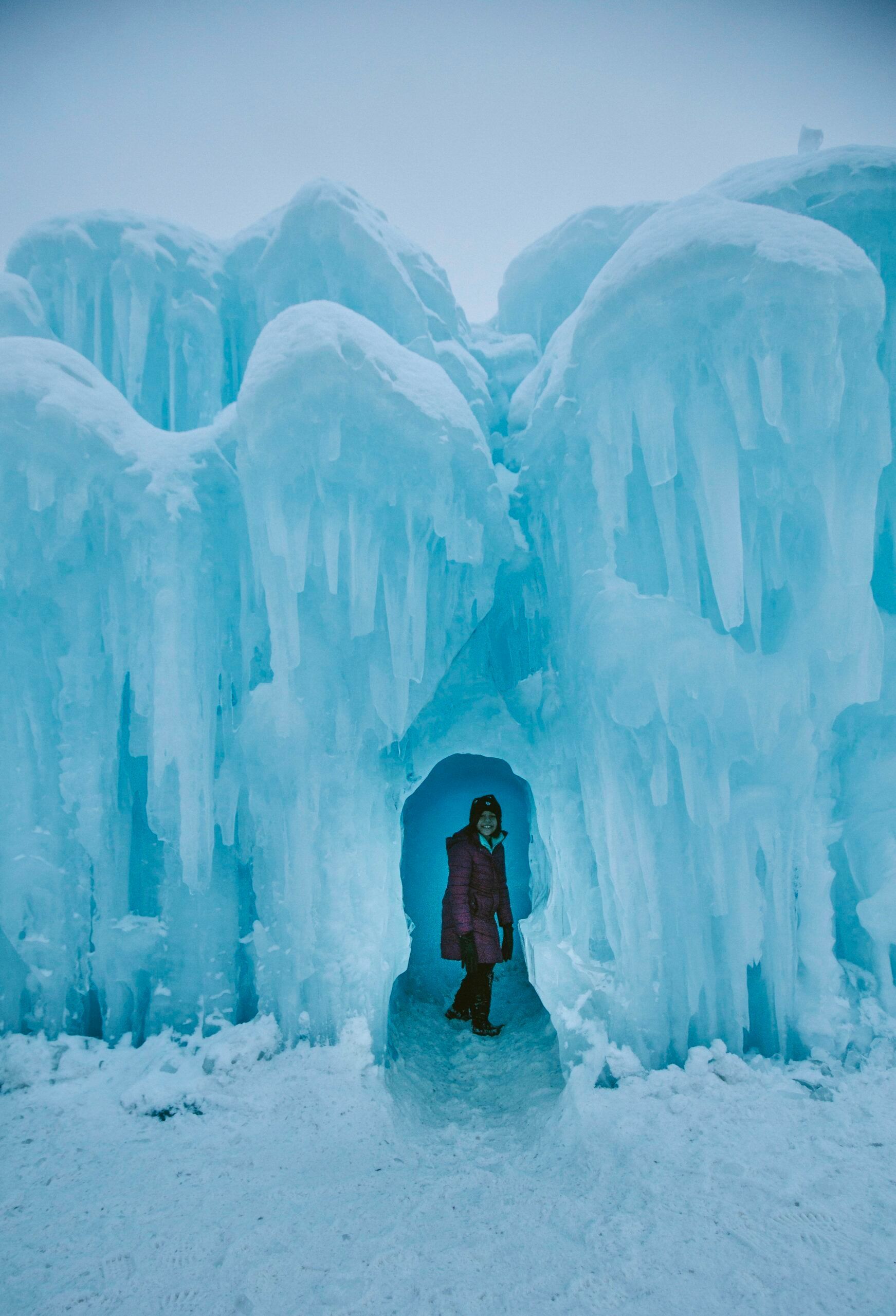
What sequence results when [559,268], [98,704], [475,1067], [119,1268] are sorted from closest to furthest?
[119,1268] → [98,704] → [475,1067] → [559,268]

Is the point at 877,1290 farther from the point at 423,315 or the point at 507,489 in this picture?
the point at 423,315

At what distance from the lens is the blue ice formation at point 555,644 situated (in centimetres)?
370

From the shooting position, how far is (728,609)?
Answer: 367cm

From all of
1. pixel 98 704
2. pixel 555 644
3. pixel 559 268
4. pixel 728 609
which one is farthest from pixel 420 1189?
pixel 559 268

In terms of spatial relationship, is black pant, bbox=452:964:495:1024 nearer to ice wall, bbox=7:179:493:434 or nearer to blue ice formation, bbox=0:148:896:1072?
blue ice formation, bbox=0:148:896:1072

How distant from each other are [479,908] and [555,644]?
2136 millimetres

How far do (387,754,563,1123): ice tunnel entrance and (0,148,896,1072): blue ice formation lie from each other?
433 mm

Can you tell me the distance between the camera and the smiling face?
17.0 ft

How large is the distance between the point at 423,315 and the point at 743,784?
179 inches

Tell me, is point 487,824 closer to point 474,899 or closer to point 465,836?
point 465,836

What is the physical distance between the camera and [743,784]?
3.97 metres

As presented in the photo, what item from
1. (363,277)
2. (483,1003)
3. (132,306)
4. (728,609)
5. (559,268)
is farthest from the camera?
(559,268)

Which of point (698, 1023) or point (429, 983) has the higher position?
point (698, 1023)

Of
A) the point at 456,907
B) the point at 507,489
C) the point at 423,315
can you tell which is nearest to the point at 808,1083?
the point at 456,907
